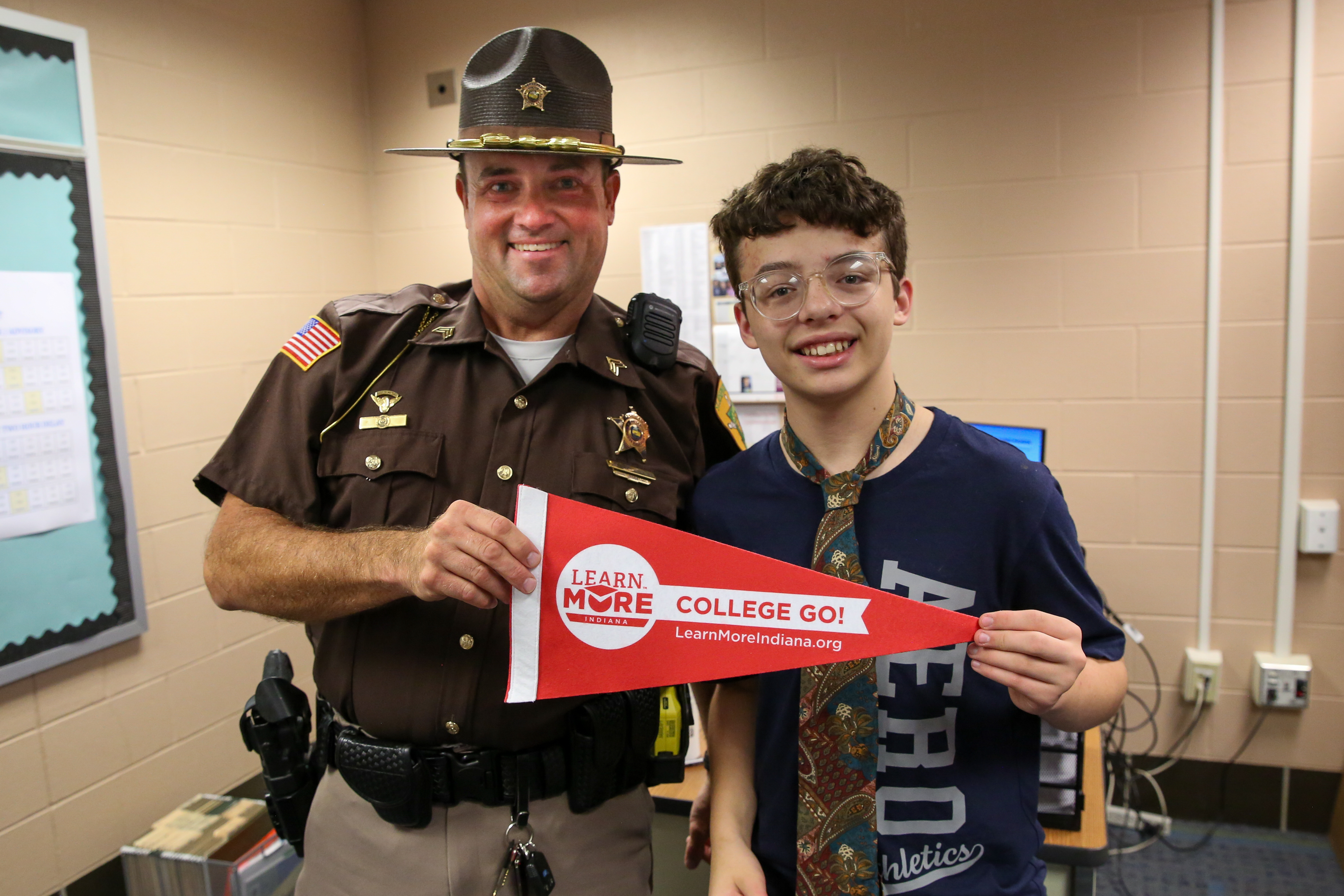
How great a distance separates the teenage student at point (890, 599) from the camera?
1.12 m

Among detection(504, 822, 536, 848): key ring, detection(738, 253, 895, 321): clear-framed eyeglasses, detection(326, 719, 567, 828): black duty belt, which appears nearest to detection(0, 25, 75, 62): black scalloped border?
detection(326, 719, 567, 828): black duty belt

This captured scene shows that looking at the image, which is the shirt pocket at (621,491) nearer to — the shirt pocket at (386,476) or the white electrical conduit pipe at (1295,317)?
the shirt pocket at (386,476)

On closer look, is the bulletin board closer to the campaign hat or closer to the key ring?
the campaign hat

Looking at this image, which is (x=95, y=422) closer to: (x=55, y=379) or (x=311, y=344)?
(x=55, y=379)

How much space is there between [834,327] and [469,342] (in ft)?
2.31

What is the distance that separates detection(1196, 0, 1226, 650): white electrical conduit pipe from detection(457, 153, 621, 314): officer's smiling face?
2.35 metres

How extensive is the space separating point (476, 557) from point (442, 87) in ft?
10.2

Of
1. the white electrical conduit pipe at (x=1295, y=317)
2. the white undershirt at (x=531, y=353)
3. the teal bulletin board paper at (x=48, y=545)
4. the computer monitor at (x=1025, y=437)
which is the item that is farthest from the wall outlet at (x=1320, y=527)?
the teal bulletin board paper at (x=48, y=545)

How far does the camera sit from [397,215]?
3805 millimetres

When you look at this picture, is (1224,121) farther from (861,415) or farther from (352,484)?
(352,484)

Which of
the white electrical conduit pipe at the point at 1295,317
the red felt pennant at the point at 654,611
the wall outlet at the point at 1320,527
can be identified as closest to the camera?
the red felt pennant at the point at 654,611

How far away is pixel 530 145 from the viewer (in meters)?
1.47

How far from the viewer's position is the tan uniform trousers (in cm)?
142

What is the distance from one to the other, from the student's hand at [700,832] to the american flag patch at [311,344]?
104 cm
